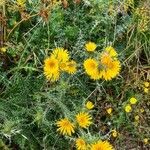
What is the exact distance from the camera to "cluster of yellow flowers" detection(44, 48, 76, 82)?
8.62 feet

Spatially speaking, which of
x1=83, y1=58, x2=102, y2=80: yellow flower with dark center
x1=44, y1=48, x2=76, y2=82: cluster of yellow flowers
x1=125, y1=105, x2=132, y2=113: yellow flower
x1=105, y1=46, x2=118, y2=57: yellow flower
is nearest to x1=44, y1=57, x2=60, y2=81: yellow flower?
x1=44, y1=48, x2=76, y2=82: cluster of yellow flowers

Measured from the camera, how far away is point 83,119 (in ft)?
8.53

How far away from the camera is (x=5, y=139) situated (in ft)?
8.85

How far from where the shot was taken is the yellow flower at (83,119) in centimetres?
260

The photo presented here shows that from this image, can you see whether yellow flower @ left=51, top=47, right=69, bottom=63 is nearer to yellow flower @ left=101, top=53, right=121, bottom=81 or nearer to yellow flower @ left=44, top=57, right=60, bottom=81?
yellow flower @ left=44, top=57, right=60, bottom=81

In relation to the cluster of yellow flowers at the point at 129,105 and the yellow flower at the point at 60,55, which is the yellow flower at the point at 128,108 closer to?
the cluster of yellow flowers at the point at 129,105

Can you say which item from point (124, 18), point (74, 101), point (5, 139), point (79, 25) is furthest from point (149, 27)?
point (5, 139)

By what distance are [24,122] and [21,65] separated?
1.11ft

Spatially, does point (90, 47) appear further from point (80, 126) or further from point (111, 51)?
point (80, 126)

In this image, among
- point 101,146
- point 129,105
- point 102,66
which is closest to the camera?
point 101,146

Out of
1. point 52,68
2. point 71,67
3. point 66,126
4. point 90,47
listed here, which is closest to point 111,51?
point 90,47

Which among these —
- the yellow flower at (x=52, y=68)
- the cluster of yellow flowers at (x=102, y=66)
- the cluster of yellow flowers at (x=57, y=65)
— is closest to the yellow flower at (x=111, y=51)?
the cluster of yellow flowers at (x=102, y=66)

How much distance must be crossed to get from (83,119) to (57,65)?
0.32 meters

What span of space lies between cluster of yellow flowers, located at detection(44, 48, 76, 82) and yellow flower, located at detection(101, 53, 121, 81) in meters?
0.17
